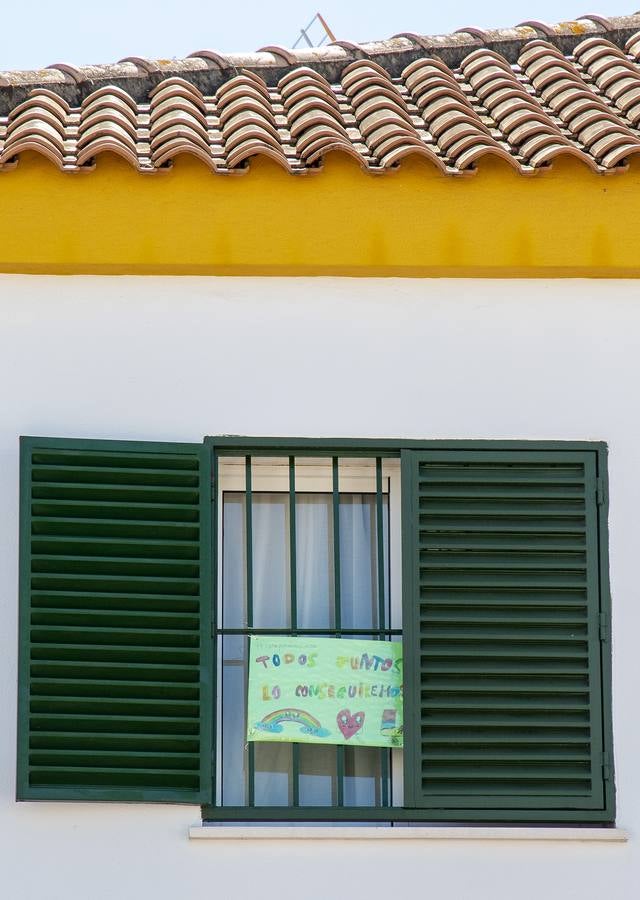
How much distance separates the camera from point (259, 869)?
221 inches

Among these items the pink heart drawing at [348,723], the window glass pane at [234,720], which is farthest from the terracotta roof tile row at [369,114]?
the pink heart drawing at [348,723]

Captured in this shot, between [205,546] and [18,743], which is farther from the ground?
[205,546]

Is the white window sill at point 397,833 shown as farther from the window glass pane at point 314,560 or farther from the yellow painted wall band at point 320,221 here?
the yellow painted wall band at point 320,221

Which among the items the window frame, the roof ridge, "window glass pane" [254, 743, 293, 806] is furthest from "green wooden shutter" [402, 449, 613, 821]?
the roof ridge

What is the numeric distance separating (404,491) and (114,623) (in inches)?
47.7

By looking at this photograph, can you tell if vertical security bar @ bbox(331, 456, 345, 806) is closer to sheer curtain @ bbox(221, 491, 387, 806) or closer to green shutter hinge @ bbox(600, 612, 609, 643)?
sheer curtain @ bbox(221, 491, 387, 806)

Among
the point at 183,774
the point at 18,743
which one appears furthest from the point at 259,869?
the point at 18,743

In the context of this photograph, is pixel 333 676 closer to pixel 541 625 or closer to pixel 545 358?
pixel 541 625

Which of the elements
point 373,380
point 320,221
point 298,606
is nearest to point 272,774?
point 298,606

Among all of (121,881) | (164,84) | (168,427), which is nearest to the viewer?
(121,881)

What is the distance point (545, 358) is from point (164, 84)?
7.10 feet

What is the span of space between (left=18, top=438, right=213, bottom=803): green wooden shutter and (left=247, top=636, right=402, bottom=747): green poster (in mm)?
229

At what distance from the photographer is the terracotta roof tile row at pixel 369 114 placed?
6.02 m

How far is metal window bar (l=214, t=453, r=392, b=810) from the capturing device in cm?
584
